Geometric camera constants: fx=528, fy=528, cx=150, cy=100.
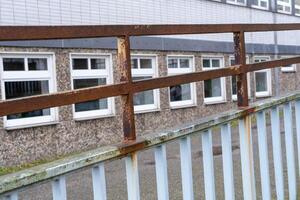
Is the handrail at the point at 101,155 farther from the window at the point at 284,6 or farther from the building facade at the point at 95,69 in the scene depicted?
the window at the point at 284,6

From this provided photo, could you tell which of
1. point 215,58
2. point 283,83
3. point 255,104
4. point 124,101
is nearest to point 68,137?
point 215,58

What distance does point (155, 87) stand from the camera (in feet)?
8.23

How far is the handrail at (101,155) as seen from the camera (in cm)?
187

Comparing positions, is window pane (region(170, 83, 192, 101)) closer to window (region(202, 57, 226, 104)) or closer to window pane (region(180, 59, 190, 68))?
window pane (region(180, 59, 190, 68))

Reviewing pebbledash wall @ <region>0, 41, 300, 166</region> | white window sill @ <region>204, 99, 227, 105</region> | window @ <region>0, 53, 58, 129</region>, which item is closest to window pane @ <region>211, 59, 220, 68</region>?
white window sill @ <region>204, 99, 227, 105</region>

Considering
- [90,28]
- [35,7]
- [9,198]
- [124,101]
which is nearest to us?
[9,198]

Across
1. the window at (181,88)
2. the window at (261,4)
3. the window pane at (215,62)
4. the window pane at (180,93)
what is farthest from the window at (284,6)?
the window pane at (180,93)

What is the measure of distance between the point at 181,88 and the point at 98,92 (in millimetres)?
14762

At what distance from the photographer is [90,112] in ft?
43.3

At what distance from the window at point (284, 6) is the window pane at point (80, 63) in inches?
515

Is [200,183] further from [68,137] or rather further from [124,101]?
[68,137]

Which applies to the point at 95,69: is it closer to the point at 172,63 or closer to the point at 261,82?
the point at 172,63

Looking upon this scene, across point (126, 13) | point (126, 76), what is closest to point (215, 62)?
point (126, 13)

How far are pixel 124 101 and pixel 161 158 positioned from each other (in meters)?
0.40
